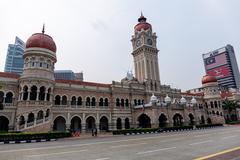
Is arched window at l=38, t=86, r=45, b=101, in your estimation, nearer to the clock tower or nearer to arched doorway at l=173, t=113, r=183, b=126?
the clock tower

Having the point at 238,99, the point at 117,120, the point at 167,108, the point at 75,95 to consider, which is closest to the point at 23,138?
the point at 75,95

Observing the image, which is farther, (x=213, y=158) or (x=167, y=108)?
(x=167, y=108)

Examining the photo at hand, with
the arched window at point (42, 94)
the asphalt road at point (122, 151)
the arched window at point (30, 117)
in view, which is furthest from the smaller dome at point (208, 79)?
the arched window at point (30, 117)

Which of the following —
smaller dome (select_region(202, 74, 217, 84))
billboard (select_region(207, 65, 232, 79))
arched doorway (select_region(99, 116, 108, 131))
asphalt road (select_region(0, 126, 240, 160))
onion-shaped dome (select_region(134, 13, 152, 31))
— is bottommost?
asphalt road (select_region(0, 126, 240, 160))

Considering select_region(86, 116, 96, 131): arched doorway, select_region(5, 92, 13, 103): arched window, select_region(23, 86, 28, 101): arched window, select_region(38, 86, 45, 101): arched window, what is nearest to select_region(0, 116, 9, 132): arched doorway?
select_region(5, 92, 13, 103): arched window

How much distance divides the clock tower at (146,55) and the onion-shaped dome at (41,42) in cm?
2346

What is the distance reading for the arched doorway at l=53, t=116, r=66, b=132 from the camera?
30442 mm

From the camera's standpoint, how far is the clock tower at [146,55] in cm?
4431

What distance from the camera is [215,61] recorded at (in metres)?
127

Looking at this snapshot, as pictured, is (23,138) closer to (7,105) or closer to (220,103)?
(7,105)

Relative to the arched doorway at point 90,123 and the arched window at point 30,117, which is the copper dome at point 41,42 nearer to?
the arched window at point 30,117

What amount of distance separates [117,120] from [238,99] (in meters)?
53.5

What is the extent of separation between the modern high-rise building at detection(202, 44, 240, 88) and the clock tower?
95497 mm

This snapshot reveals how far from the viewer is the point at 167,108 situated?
3550 centimetres
